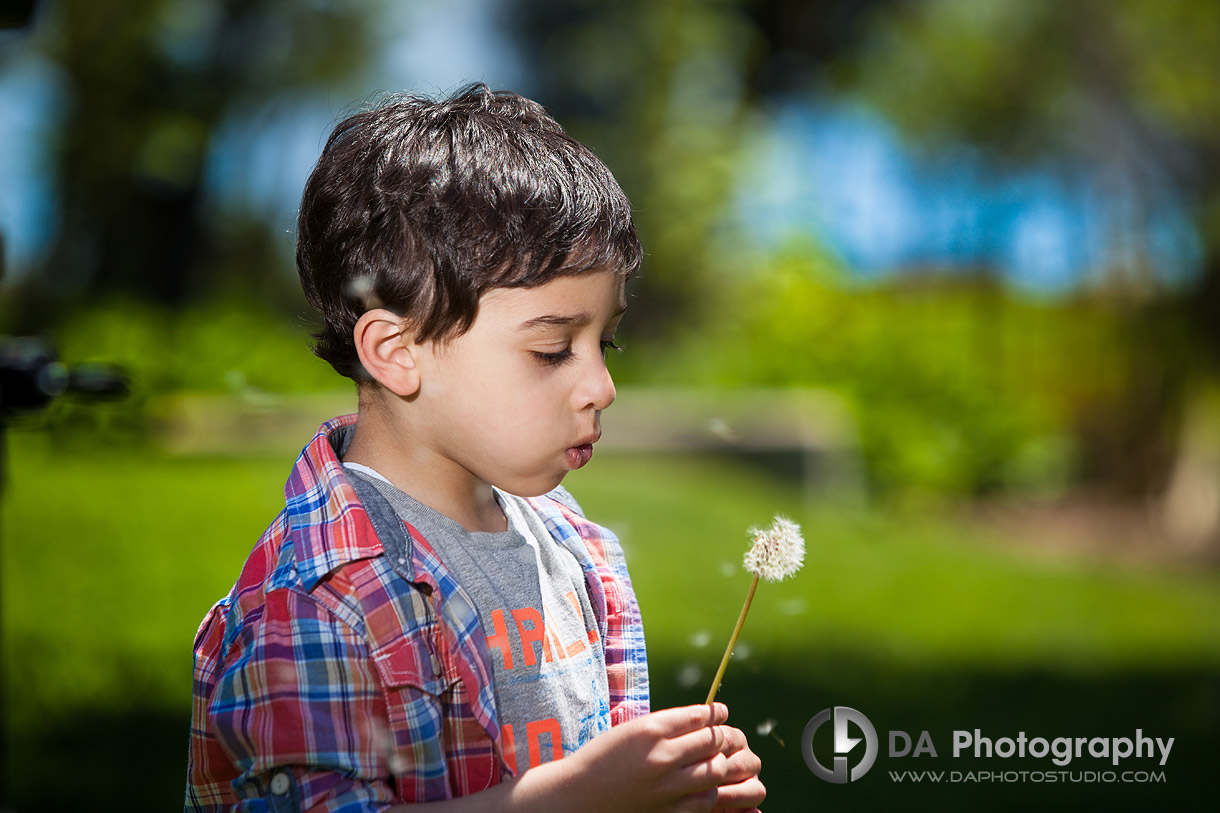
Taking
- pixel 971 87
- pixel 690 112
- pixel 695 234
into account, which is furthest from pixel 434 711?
pixel 690 112

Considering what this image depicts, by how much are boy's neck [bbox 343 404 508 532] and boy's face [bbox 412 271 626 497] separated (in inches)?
1.7

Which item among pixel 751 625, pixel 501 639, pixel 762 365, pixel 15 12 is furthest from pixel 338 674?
pixel 762 365

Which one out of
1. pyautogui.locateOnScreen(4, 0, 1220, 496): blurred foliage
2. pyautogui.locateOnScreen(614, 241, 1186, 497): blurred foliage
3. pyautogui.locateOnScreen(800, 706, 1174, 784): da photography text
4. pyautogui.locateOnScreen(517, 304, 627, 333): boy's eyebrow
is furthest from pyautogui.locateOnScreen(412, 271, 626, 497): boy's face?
pyautogui.locateOnScreen(614, 241, 1186, 497): blurred foliage

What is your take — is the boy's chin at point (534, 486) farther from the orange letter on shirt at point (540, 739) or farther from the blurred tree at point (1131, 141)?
the blurred tree at point (1131, 141)

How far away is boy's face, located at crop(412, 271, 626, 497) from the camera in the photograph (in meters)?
0.93

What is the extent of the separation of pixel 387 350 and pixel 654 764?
41cm

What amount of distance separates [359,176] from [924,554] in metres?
3.77

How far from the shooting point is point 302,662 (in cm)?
83

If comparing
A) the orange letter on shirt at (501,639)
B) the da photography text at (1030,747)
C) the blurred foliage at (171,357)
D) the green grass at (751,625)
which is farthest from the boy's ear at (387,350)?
the blurred foliage at (171,357)

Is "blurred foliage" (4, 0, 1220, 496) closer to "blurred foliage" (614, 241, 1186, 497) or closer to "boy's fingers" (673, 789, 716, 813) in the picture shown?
"blurred foliage" (614, 241, 1186, 497)

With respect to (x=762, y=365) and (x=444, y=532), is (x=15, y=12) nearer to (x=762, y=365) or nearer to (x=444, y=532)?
(x=444, y=532)

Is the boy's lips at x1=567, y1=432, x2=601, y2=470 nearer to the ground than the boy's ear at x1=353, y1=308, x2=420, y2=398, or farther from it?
nearer to the ground

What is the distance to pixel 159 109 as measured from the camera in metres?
7.56

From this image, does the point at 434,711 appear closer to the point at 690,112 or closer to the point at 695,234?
the point at 695,234
